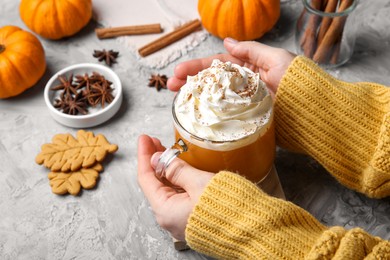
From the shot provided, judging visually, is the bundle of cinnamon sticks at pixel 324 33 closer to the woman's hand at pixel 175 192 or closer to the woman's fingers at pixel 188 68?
the woman's fingers at pixel 188 68

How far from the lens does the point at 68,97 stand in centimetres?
121

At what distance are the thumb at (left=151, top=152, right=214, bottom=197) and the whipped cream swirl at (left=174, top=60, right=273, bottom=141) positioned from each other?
56mm

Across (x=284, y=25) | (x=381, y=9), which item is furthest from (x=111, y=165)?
(x=381, y=9)

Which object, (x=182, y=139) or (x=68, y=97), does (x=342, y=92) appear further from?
(x=68, y=97)

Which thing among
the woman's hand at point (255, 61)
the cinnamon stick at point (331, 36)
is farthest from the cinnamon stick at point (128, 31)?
the cinnamon stick at point (331, 36)

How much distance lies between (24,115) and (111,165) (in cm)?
26

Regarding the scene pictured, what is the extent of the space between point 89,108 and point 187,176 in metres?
0.44

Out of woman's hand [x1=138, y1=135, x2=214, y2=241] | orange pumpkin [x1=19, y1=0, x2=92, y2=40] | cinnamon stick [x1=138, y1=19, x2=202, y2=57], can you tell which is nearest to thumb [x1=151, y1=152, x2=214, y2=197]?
woman's hand [x1=138, y1=135, x2=214, y2=241]

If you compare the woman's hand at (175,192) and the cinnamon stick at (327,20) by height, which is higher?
the cinnamon stick at (327,20)

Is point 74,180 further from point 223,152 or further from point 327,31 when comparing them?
point 327,31

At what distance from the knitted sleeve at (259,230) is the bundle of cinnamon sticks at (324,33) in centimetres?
51

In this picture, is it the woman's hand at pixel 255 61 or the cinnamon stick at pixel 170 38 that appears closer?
the woman's hand at pixel 255 61

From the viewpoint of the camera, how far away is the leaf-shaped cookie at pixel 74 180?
3.46ft

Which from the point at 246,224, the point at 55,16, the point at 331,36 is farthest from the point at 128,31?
the point at 246,224
